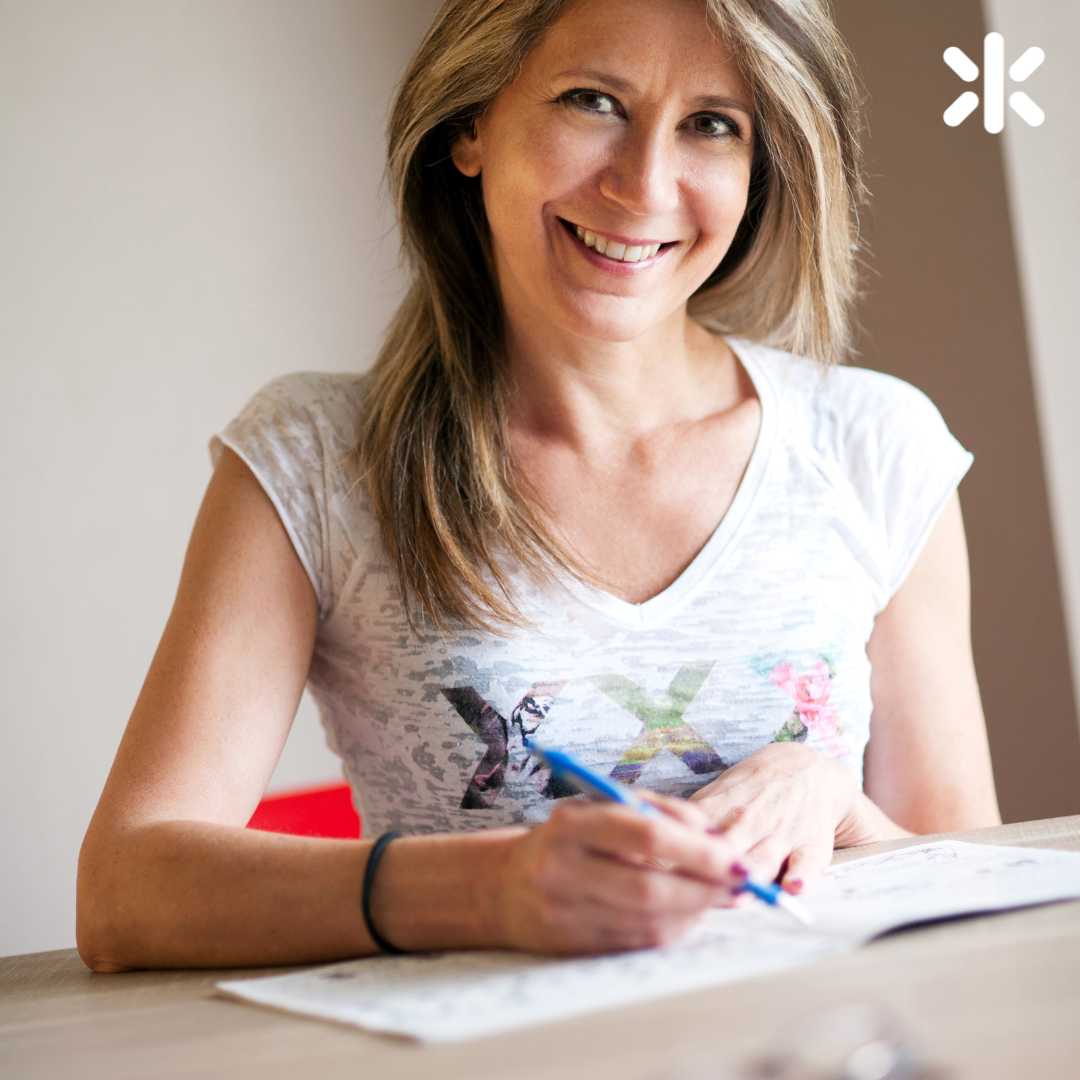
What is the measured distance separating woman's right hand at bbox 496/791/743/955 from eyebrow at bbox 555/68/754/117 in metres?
0.73

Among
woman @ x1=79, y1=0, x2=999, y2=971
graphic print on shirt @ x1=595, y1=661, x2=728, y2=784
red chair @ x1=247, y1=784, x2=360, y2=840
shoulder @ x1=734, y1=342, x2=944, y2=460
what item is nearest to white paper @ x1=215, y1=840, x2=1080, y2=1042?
woman @ x1=79, y1=0, x2=999, y2=971

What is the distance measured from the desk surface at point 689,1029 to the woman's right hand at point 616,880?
8cm

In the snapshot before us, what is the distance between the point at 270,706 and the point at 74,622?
1404 millimetres

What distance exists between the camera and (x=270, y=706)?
1190mm

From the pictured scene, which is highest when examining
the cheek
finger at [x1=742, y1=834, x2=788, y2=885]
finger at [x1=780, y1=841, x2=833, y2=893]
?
the cheek

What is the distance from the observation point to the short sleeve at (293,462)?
1271 mm

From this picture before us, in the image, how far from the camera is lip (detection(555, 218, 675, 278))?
1305 millimetres

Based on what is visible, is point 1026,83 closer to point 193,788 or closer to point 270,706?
point 270,706

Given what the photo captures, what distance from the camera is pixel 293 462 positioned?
131 centimetres

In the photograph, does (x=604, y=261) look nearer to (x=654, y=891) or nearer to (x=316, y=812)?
(x=654, y=891)

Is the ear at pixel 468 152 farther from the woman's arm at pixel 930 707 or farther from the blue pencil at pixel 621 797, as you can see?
the blue pencil at pixel 621 797

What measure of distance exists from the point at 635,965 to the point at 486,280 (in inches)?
36.3

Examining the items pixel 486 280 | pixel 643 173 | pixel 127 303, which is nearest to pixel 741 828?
pixel 643 173

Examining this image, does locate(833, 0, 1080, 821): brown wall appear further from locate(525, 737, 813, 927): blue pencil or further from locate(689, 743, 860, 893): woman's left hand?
locate(525, 737, 813, 927): blue pencil
